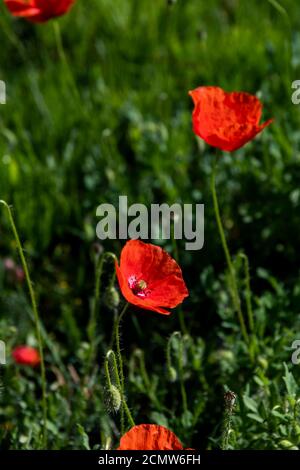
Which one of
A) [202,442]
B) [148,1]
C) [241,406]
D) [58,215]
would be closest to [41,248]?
[58,215]

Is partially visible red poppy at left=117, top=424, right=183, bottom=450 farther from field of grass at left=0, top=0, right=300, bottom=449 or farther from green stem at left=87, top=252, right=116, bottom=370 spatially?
green stem at left=87, top=252, right=116, bottom=370

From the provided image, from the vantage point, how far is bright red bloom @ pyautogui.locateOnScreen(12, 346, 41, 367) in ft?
7.94

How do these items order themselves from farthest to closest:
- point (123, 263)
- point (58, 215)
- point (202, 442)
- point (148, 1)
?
point (148, 1) → point (58, 215) → point (202, 442) → point (123, 263)

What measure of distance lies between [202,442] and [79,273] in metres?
0.80

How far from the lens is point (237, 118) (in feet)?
6.56

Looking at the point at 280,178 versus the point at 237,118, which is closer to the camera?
the point at 237,118

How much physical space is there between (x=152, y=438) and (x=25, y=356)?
90 cm

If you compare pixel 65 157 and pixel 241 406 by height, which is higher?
pixel 65 157

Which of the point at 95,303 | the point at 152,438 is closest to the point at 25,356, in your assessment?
the point at 95,303

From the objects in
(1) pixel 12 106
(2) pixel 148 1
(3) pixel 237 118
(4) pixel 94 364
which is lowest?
(4) pixel 94 364

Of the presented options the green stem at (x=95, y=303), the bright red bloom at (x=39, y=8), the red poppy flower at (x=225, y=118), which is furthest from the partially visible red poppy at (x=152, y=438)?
the bright red bloom at (x=39, y=8)

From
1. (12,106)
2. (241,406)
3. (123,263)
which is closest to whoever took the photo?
(123,263)

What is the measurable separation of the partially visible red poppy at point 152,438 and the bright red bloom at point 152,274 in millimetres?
289

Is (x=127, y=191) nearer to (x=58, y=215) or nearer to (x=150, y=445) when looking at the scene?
(x=58, y=215)
